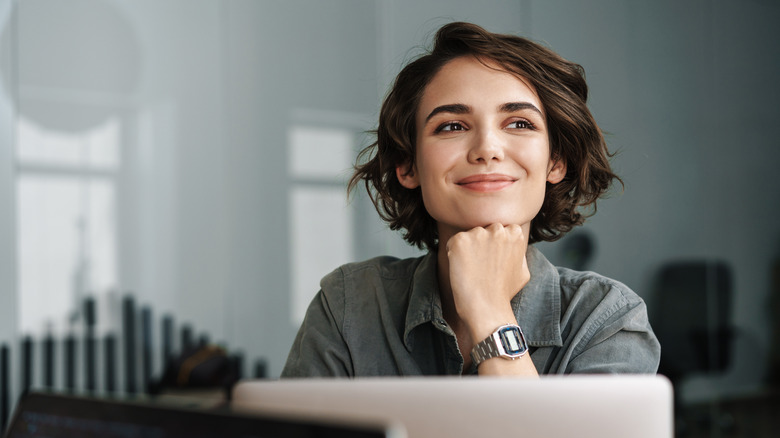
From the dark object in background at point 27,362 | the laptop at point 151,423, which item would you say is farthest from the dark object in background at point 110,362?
the laptop at point 151,423

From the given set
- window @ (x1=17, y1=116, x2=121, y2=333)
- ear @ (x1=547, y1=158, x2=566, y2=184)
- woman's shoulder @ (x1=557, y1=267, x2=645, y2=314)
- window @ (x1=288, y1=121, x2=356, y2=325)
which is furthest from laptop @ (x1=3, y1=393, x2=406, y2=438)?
window @ (x1=288, y1=121, x2=356, y2=325)

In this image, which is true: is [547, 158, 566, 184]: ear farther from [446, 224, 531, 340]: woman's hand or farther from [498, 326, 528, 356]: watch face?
[498, 326, 528, 356]: watch face

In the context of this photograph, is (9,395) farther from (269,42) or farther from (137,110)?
(269,42)

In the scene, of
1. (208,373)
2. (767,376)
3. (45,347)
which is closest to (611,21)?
(767,376)

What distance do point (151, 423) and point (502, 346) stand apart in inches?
28.9

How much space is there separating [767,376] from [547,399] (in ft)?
11.6

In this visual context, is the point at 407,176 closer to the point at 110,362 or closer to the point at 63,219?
the point at 63,219

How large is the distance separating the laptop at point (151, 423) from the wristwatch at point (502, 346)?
698 millimetres

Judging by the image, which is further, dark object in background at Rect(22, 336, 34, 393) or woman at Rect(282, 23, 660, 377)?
dark object in background at Rect(22, 336, 34, 393)

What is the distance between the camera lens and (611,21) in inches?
144

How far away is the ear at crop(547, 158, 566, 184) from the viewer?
1.51 metres

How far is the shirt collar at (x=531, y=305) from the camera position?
131 cm

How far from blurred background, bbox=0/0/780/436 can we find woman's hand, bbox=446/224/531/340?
2.14 metres

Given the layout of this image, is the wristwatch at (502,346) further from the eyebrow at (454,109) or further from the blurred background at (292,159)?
the blurred background at (292,159)
